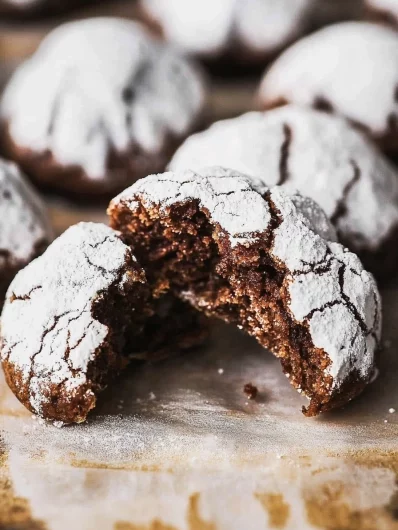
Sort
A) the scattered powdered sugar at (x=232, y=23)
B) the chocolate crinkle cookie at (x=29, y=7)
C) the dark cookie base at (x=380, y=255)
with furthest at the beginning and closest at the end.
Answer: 1. the chocolate crinkle cookie at (x=29, y=7)
2. the scattered powdered sugar at (x=232, y=23)
3. the dark cookie base at (x=380, y=255)

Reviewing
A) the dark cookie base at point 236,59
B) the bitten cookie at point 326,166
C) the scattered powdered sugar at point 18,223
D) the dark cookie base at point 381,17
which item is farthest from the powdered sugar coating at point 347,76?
the scattered powdered sugar at point 18,223

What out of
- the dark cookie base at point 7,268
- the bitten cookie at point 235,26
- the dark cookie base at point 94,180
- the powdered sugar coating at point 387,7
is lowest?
the dark cookie base at point 7,268

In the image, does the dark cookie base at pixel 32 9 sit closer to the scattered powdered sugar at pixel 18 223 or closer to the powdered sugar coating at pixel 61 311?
the scattered powdered sugar at pixel 18 223

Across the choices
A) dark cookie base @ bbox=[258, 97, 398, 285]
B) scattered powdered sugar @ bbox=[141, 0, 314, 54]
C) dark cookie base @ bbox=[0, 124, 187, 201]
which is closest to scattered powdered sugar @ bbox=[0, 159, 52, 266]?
dark cookie base @ bbox=[0, 124, 187, 201]

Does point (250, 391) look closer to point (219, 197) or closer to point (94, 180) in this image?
point (219, 197)

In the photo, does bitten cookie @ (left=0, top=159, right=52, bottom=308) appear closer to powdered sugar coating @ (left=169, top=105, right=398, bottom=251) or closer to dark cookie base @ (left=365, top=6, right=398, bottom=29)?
powdered sugar coating @ (left=169, top=105, right=398, bottom=251)

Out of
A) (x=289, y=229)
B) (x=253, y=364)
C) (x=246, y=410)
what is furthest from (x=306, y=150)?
(x=246, y=410)

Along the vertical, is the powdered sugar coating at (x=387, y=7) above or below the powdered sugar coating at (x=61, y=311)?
above

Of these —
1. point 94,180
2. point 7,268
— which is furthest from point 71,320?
point 94,180
